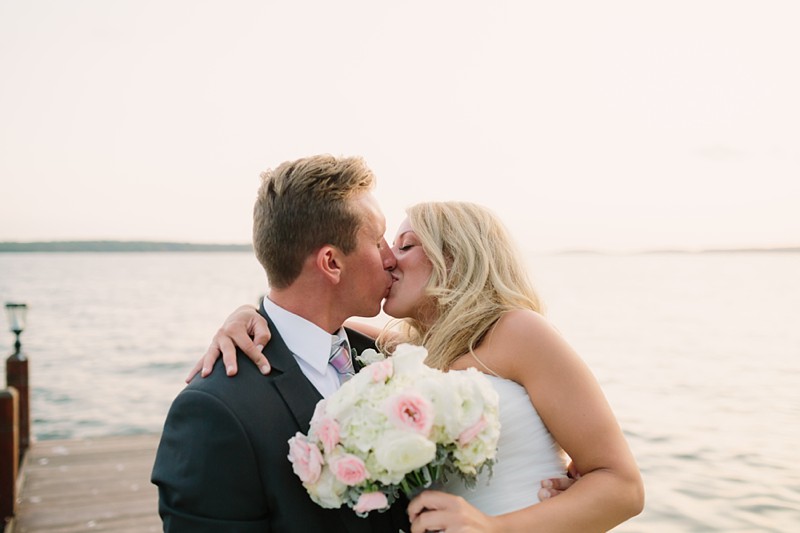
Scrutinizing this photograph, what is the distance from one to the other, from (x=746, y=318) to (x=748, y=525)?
116ft

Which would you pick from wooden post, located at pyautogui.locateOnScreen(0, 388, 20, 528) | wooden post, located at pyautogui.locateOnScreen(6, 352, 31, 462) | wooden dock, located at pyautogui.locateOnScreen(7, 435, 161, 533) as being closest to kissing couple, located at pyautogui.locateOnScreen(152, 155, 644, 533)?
wooden post, located at pyautogui.locateOnScreen(0, 388, 20, 528)

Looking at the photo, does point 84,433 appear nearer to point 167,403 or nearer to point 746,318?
point 167,403

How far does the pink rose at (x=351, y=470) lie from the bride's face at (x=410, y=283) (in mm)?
1266

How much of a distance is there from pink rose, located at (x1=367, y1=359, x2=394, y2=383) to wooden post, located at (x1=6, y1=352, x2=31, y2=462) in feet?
31.7

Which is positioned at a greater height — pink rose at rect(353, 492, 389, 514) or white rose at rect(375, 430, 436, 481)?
white rose at rect(375, 430, 436, 481)

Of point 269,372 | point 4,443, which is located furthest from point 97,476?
point 269,372

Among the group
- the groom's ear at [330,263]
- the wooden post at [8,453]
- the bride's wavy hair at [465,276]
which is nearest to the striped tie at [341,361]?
the groom's ear at [330,263]

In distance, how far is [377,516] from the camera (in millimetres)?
2688

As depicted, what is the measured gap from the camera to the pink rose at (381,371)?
7.47 feet

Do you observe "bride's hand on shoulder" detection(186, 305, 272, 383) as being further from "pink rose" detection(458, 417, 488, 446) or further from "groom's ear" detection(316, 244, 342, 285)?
"pink rose" detection(458, 417, 488, 446)

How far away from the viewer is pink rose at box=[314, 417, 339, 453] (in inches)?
86.7

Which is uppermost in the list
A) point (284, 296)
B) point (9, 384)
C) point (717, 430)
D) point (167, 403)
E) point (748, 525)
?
point (284, 296)

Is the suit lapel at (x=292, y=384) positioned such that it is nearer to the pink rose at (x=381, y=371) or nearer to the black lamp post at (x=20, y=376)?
the pink rose at (x=381, y=371)

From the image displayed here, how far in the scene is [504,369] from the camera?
9.69 ft
